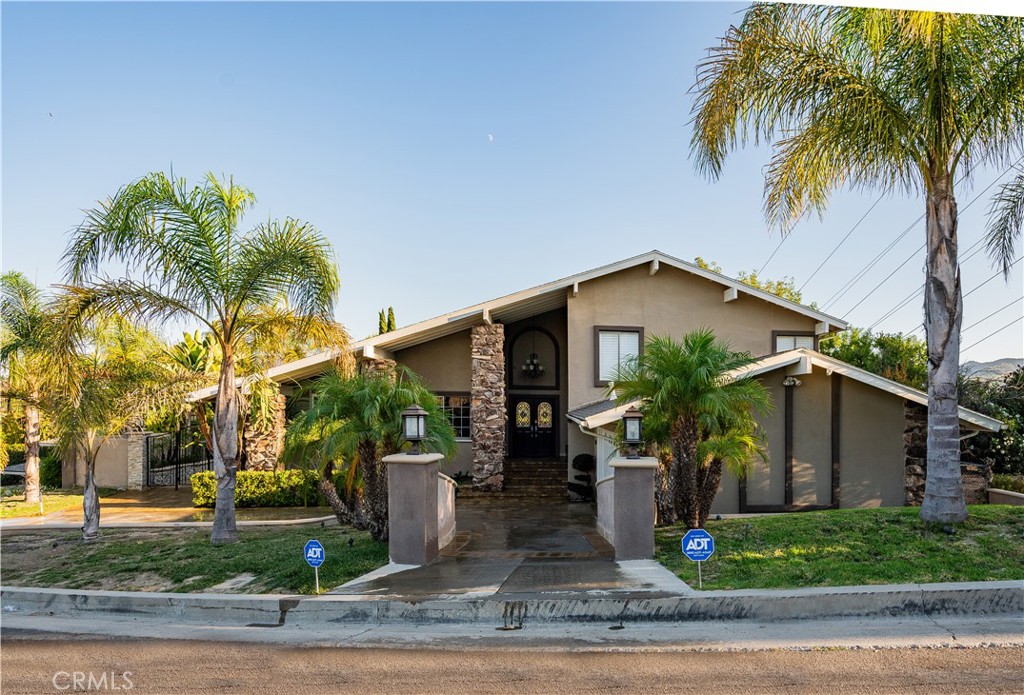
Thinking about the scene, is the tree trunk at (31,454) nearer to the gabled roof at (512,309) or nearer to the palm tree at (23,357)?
the palm tree at (23,357)

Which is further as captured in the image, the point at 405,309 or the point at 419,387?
the point at 405,309

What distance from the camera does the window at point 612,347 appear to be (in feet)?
59.2

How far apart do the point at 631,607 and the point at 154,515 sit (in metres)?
12.7

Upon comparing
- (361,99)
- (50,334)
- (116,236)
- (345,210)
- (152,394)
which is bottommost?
(152,394)

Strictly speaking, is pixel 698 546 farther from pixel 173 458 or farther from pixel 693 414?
pixel 173 458

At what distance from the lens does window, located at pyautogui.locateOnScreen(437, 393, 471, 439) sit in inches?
782

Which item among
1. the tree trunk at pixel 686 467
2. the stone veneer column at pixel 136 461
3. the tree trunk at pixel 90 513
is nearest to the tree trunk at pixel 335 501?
the tree trunk at pixel 90 513

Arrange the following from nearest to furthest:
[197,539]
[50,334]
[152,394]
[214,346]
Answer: [50,334], [197,539], [152,394], [214,346]

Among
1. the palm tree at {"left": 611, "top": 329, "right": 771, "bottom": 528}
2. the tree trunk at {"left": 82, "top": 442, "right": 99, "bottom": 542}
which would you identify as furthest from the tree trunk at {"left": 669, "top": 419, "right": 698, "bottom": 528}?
the tree trunk at {"left": 82, "top": 442, "right": 99, "bottom": 542}

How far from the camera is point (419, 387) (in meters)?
10.8

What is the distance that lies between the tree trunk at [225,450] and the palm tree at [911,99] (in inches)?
352

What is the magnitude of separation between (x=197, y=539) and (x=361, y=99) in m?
10.2

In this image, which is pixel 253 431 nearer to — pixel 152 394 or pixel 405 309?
pixel 152 394

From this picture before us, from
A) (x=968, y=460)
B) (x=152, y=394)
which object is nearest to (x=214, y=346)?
(x=152, y=394)
